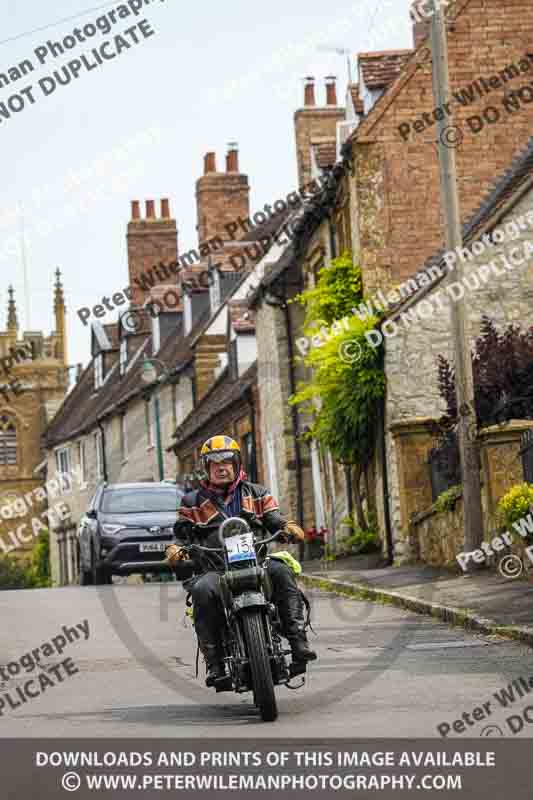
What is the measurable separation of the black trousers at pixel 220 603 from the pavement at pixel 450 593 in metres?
3.51

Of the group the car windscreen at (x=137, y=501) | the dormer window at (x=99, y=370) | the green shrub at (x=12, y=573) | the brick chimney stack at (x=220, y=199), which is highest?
the brick chimney stack at (x=220, y=199)

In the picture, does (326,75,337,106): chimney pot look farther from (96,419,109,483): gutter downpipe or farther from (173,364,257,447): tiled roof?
(96,419,109,483): gutter downpipe

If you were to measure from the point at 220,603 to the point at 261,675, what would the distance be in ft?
2.36

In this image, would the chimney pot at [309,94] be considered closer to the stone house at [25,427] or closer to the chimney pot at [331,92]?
the chimney pot at [331,92]

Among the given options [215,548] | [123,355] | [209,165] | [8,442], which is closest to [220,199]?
[209,165]

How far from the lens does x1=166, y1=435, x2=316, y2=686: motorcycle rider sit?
10.0m

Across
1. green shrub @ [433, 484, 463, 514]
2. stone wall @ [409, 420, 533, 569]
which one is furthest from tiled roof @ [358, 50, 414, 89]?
stone wall @ [409, 420, 533, 569]

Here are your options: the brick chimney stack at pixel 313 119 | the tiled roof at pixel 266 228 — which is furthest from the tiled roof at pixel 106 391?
the brick chimney stack at pixel 313 119

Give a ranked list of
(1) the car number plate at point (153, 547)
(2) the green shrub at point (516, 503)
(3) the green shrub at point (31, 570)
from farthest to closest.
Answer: (3) the green shrub at point (31, 570) → (1) the car number plate at point (153, 547) → (2) the green shrub at point (516, 503)

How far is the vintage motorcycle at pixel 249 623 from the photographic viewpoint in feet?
31.1

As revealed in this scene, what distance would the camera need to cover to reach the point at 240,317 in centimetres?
4306

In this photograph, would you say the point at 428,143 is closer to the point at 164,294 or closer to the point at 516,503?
the point at 516,503
